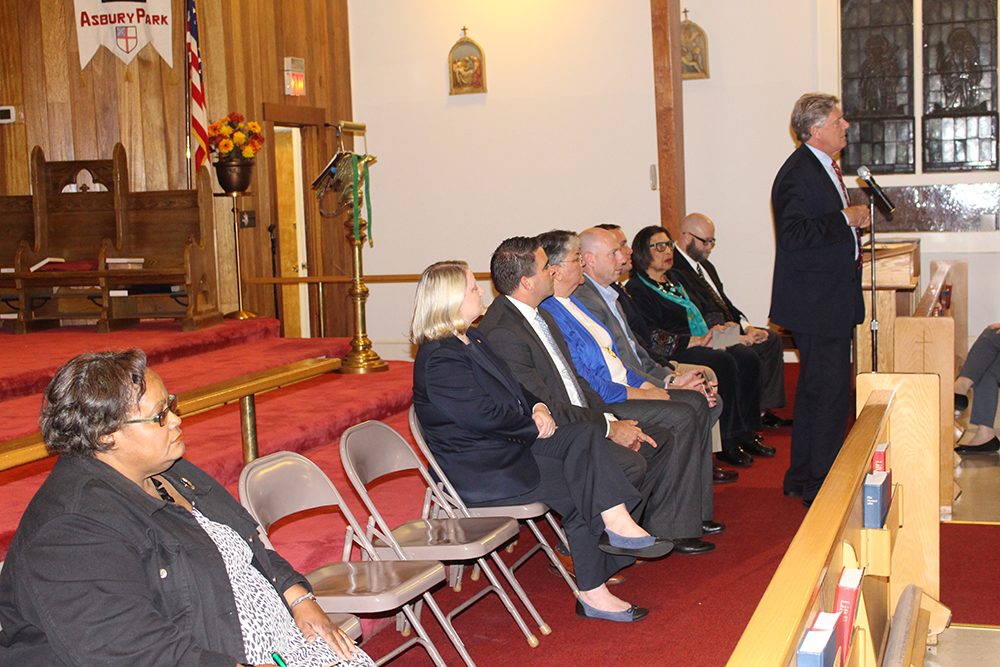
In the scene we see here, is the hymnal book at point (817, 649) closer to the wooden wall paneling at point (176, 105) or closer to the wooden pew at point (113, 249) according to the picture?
the wooden pew at point (113, 249)

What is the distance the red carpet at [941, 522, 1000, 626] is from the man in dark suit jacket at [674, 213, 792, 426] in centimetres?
193

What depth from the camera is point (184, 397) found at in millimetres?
2721

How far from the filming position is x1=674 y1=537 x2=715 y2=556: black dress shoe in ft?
12.9

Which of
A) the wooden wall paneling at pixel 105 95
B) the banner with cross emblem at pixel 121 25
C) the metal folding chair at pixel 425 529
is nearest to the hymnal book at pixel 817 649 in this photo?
the metal folding chair at pixel 425 529

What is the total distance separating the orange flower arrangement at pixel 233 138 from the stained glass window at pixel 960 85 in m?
6.36

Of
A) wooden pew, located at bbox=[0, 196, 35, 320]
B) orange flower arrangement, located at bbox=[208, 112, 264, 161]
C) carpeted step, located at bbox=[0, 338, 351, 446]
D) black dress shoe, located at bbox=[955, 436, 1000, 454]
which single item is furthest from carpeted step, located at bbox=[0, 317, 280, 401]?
black dress shoe, located at bbox=[955, 436, 1000, 454]

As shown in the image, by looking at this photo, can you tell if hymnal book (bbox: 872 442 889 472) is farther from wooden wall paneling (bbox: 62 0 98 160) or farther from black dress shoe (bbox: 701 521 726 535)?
wooden wall paneling (bbox: 62 0 98 160)

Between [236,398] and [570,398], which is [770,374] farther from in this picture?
[236,398]

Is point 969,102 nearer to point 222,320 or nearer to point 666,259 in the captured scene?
point 666,259

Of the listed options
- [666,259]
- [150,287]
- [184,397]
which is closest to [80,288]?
[150,287]

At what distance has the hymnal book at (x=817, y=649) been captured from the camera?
52.8 inches

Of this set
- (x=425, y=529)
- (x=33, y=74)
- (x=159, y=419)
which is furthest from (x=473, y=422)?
(x=33, y=74)

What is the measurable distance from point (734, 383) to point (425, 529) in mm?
2665

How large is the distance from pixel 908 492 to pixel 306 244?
23.9 feet
